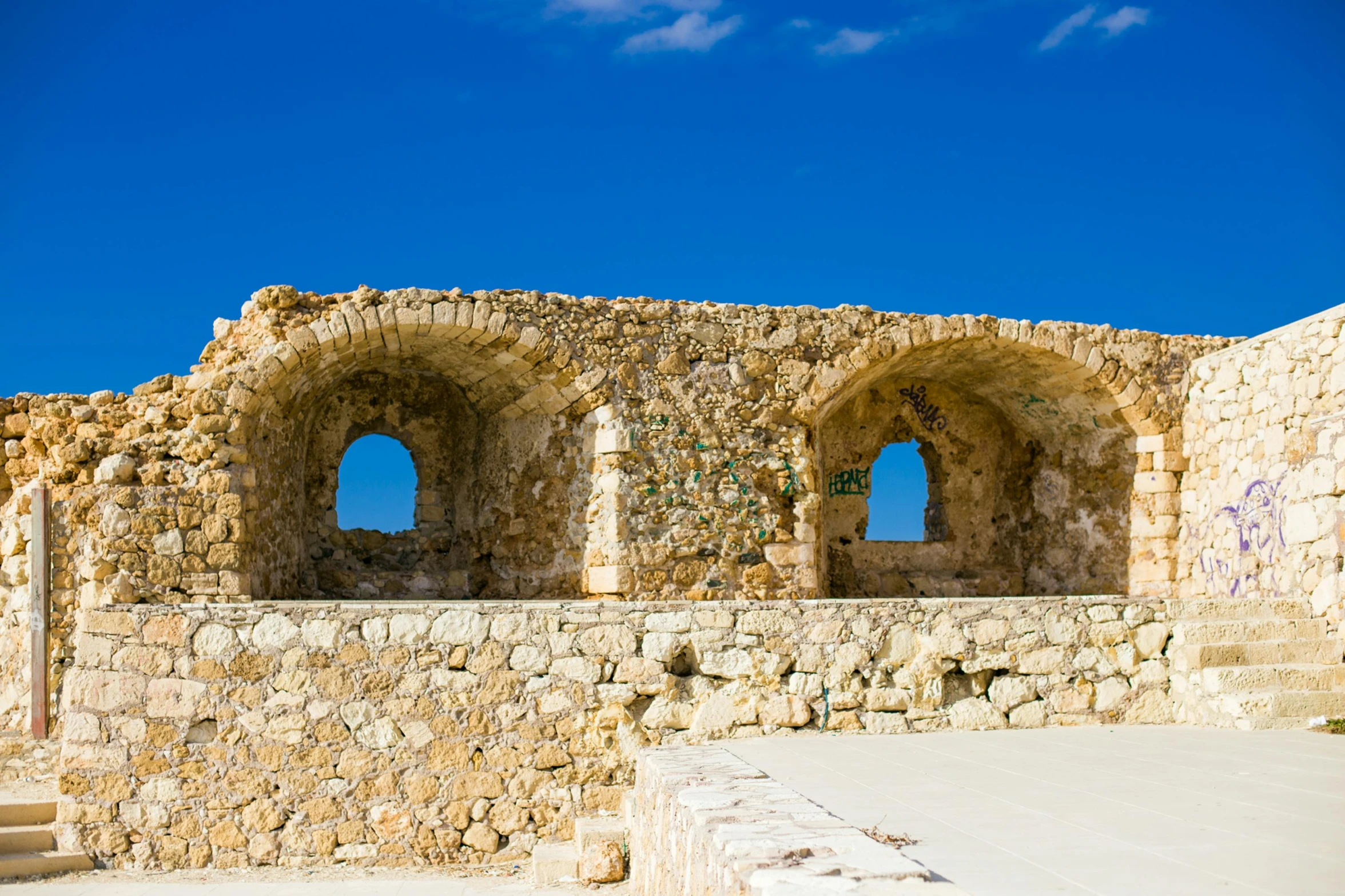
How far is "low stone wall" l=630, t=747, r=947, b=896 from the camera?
264 cm

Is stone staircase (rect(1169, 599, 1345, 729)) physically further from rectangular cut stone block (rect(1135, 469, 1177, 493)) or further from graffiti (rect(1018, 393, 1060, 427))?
graffiti (rect(1018, 393, 1060, 427))

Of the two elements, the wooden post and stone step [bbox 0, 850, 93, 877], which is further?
the wooden post

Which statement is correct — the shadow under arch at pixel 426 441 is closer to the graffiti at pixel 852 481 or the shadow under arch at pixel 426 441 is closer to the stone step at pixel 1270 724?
the graffiti at pixel 852 481

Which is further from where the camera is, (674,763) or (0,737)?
(0,737)

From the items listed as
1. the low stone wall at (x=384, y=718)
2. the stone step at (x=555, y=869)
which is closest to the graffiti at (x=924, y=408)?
the low stone wall at (x=384, y=718)

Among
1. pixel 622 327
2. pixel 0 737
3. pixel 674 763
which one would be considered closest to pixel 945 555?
pixel 622 327

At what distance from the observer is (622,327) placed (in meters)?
9.02

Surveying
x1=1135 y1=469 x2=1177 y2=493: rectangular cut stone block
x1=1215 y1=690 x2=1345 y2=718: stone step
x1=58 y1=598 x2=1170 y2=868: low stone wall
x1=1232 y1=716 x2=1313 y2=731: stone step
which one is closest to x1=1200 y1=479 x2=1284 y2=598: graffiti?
x1=1135 y1=469 x2=1177 y2=493: rectangular cut stone block

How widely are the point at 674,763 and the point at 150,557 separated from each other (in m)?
4.80

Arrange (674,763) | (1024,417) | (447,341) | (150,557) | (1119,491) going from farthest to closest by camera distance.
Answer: (1024,417)
(1119,491)
(447,341)
(150,557)
(674,763)

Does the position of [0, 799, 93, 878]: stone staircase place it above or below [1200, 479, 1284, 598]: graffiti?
below

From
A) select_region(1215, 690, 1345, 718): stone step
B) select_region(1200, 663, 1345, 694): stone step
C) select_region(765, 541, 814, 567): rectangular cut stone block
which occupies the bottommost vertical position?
select_region(1215, 690, 1345, 718): stone step

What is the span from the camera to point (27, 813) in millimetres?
6902

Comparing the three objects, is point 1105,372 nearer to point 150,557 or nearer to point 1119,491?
point 1119,491
